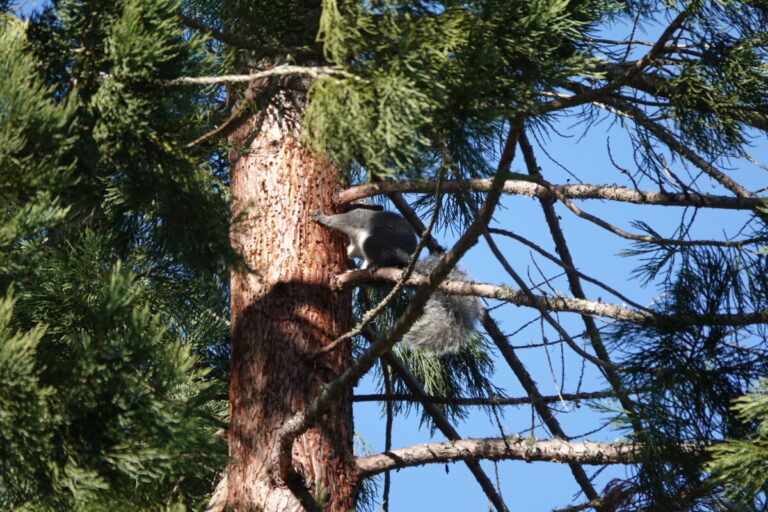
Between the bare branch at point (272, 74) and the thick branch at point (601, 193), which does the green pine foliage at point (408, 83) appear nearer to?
the bare branch at point (272, 74)

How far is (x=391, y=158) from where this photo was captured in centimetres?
154

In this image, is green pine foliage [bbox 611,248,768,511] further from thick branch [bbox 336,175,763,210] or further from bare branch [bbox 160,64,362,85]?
bare branch [bbox 160,64,362,85]

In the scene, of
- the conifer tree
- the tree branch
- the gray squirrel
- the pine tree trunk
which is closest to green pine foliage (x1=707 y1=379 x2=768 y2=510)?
the conifer tree

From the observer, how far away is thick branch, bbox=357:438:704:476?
228 cm

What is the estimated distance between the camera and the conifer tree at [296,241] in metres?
1.56

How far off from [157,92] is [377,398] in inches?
52.5

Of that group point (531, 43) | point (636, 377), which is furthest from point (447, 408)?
point (531, 43)

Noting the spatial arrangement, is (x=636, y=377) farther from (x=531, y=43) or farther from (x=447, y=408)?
(x=447, y=408)

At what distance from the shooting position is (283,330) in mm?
2535

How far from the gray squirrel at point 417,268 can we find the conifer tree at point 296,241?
30cm

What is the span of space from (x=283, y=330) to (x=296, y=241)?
0.92 ft

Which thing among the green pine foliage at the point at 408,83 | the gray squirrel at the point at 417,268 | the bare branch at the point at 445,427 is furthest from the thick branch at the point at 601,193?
the bare branch at the point at 445,427

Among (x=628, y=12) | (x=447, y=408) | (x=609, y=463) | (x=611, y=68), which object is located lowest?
(x=609, y=463)

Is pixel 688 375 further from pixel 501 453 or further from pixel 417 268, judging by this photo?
pixel 417 268
